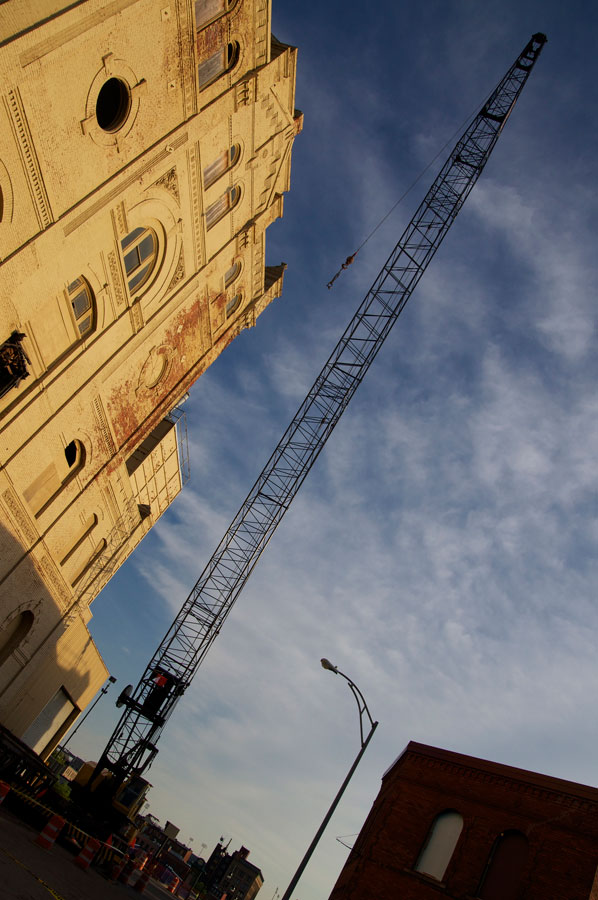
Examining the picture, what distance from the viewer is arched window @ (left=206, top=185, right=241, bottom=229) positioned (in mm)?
26250

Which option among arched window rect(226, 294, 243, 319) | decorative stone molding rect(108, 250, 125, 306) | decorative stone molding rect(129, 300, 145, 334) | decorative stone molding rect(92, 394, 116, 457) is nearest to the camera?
decorative stone molding rect(108, 250, 125, 306)

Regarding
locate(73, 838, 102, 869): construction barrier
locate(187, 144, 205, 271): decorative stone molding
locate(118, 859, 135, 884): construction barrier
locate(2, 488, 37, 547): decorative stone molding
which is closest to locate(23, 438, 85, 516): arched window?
locate(2, 488, 37, 547): decorative stone molding

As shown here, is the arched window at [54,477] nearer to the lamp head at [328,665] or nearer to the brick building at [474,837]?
the lamp head at [328,665]

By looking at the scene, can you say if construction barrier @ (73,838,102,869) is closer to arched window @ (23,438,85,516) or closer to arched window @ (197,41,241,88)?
arched window @ (23,438,85,516)

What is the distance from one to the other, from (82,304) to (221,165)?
30.9ft

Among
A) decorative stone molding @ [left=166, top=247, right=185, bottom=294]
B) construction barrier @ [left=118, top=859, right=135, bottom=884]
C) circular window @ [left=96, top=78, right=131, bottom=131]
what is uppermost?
decorative stone molding @ [left=166, top=247, right=185, bottom=294]

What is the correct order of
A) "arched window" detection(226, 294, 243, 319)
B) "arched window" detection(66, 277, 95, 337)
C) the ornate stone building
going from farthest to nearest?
"arched window" detection(226, 294, 243, 319), "arched window" detection(66, 277, 95, 337), the ornate stone building

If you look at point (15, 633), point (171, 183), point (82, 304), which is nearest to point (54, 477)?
point (82, 304)

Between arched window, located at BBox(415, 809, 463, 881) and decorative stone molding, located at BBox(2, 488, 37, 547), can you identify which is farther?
decorative stone molding, located at BBox(2, 488, 37, 547)

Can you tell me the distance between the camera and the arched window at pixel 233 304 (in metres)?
31.6

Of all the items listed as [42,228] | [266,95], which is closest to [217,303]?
[266,95]

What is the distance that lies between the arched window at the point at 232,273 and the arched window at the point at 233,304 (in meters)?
1.10

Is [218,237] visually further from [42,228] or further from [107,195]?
[42,228]

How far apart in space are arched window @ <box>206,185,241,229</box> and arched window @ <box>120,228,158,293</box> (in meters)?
3.82
